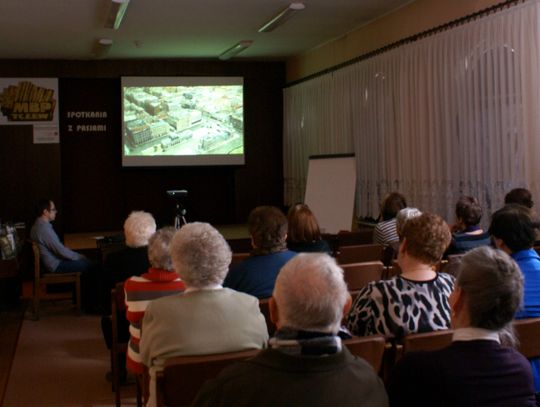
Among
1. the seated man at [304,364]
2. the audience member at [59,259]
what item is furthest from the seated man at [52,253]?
the seated man at [304,364]

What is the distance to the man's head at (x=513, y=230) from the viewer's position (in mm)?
2883

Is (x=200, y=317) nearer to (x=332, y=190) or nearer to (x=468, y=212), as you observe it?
(x=468, y=212)

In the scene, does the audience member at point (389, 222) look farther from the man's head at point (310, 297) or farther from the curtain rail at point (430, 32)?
the man's head at point (310, 297)

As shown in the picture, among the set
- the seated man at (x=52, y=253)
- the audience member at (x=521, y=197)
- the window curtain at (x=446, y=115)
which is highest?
the window curtain at (x=446, y=115)

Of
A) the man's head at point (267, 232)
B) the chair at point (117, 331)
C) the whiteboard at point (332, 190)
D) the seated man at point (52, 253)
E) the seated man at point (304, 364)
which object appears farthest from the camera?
the whiteboard at point (332, 190)

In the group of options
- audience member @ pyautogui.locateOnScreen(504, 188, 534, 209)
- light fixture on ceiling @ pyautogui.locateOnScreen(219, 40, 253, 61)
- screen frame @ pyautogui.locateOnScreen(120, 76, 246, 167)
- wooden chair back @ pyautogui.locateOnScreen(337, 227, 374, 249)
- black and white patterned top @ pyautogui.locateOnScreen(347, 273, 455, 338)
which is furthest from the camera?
screen frame @ pyautogui.locateOnScreen(120, 76, 246, 167)

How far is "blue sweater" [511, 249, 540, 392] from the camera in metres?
2.72

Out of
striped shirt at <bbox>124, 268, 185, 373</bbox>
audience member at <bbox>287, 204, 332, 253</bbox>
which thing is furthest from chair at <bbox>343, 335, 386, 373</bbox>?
audience member at <bbox>287, 204, 332, 253</bbox>

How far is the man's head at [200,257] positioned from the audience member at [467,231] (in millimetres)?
2477

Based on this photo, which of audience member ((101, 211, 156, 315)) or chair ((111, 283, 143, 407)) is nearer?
chair ((111, 283, 143, 407))

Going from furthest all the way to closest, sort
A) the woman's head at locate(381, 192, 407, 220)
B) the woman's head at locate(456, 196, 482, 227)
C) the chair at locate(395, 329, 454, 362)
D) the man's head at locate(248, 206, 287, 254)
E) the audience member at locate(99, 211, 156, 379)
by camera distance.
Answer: the woman's head at locate(381, 192, 407, 220) < the woman's head at locate(456, 196, 482, 227) < the audience member at locate(99, 211, 156, 379) < the man's head at locate(248, 206, 287, 254) < the chair at locate(395, 329, 454, 362)

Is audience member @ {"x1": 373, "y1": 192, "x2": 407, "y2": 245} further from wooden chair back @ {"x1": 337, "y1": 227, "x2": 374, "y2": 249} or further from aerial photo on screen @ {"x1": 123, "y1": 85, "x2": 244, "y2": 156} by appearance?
aerial photo on screen @ {"x1": 123, "y1": 85, "x2": 244, "y2": 156}

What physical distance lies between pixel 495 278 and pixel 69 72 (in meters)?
10.3

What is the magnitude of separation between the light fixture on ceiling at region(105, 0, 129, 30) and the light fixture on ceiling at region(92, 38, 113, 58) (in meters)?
1.14
